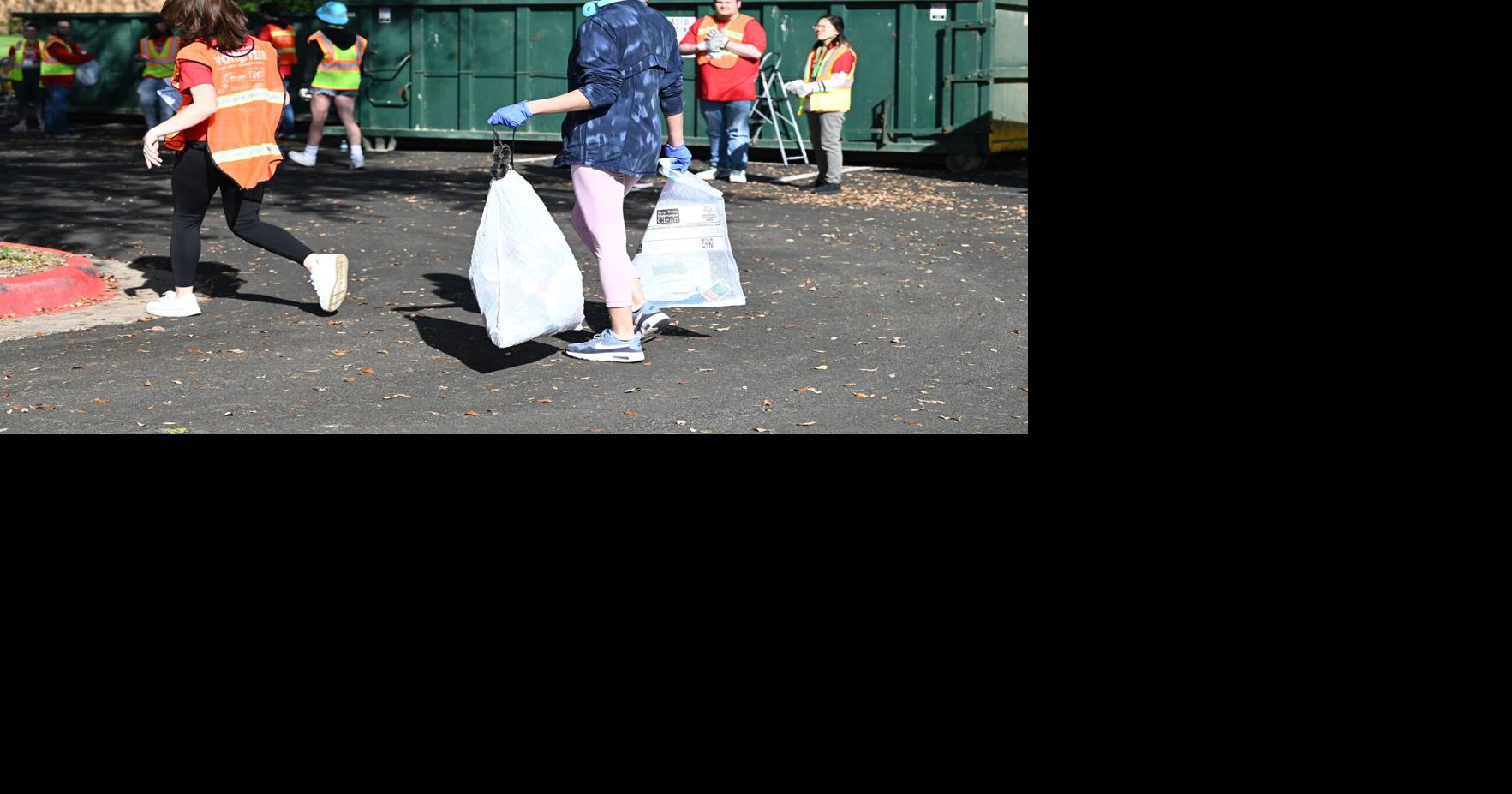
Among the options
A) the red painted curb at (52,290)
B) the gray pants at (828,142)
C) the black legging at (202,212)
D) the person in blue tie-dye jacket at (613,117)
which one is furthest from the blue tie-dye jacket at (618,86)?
the gray pants at (828,142)

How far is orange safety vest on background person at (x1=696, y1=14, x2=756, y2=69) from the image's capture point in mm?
15180

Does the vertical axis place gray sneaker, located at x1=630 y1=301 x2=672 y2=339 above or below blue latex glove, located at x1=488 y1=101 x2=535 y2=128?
below

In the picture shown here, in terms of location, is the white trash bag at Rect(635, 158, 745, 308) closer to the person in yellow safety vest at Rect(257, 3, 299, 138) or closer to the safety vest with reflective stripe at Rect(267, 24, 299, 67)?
the person in yellow safety vest at Rect(257, 3, 299, 138)

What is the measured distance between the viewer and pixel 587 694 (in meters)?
3.30

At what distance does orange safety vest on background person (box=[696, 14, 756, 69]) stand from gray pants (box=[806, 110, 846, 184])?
907mm

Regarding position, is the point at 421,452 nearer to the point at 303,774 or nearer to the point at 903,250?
the point at 303,774

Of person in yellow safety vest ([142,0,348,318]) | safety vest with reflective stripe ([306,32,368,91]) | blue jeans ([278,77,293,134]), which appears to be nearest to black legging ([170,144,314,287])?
person in yellow safety vest ([142,0,348,318])

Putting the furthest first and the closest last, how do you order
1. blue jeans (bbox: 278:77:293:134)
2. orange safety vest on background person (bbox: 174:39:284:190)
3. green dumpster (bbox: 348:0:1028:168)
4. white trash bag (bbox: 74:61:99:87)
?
white trash bag (bbox: 74:61:99:87)
blue jeans (bbox: 278:77:293:134)
green dumpster (bbox: 348:0:1028:168)
orange safety vest on background person (bbox: 174:39:284:190)

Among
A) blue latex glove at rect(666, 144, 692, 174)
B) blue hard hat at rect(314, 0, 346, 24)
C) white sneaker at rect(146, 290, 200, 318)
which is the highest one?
blue hard hat at rect(314, 0, 346, 24)

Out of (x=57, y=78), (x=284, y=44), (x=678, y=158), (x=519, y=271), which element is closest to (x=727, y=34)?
(x=284, y=44)

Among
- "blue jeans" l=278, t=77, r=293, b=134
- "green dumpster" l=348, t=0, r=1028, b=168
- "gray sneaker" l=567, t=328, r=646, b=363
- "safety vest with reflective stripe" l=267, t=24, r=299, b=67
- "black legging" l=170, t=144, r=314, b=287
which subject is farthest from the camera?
"blue jeans" l=278, t=77, r=293, b=134

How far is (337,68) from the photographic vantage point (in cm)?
1634

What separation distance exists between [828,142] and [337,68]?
4917 millimetres

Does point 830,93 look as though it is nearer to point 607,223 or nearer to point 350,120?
point 350,120
